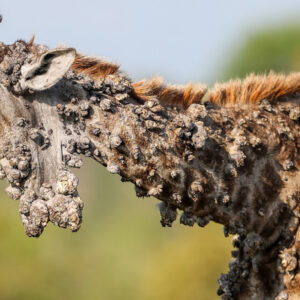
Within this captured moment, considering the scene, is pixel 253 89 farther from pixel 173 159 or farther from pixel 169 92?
pixel 173 159

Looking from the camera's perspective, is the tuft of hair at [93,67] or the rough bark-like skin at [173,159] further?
the tuft of hair at [93,67]

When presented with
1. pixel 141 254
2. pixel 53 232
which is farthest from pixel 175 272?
pixel 53 232

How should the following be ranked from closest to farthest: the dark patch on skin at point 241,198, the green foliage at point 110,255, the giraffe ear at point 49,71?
the giraffe ear at point 49,71 < the dark patch on skin at point 241,198 < the green foliage at point 110,255

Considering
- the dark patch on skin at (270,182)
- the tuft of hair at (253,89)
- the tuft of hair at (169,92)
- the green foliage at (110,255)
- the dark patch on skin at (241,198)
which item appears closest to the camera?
the tuft of hair at (169,92)

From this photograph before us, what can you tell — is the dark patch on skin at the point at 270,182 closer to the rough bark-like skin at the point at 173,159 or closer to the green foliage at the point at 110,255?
the rough bark-like skin at the point at 173,159

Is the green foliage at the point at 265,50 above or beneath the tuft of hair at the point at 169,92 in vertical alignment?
above

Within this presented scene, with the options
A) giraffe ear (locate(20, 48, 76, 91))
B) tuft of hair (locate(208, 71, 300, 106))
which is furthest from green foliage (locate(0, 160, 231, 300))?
giraffe ear (locate(20, 48, 76, 91))

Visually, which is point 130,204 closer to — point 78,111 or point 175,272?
point 175,272

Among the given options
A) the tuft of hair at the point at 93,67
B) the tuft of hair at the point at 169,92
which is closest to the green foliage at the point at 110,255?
the tuft of hair at the point at 169,92
